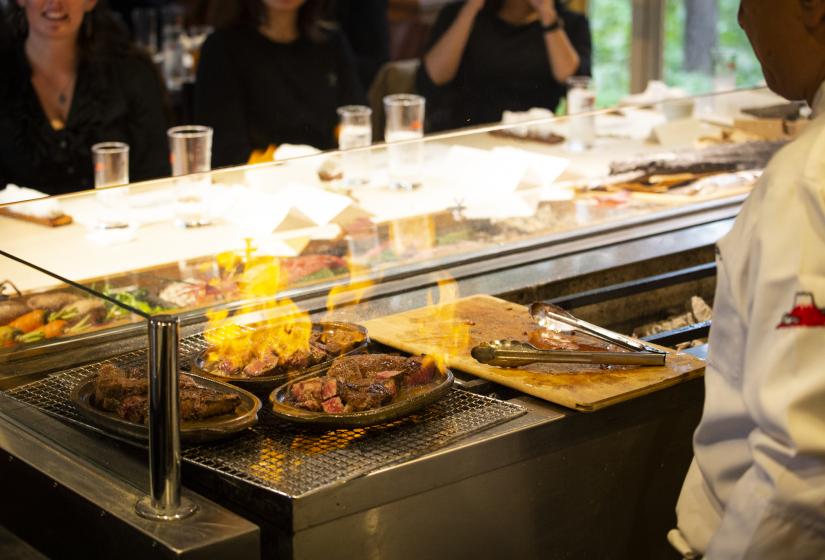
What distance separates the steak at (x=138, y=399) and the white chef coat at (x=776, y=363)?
84 centimetres

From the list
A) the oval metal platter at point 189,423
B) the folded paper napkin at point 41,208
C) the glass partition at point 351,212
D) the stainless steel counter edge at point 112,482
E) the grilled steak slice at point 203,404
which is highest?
the folded paper napkin at point 41,208

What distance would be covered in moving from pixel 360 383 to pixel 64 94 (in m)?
3.19

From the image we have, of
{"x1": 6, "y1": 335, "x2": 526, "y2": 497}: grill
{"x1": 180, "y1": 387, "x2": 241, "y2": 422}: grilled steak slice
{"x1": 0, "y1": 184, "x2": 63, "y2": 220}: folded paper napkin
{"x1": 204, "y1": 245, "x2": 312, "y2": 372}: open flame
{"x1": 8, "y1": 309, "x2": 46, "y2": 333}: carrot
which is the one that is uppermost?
{"x1": 0, "y1": 184, "x2": 63, "y2": 220}: folded paper napkin

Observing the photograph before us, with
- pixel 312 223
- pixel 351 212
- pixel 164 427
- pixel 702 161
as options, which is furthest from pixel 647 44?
pixel 164 427

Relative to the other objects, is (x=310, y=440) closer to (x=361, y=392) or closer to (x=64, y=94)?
(x=361, y=392)

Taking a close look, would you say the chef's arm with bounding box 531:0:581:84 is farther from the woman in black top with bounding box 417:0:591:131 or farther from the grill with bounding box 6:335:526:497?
the grill with bounding box 6:335:526:497

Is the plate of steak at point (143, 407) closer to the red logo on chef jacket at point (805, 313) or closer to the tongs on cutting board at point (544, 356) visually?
the tongs on cutting board at point (544, 356)

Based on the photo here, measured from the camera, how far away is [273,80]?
5.59 meters

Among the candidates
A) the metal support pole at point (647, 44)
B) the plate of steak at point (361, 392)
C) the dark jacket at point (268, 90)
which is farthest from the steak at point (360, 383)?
the metal support pole at point (647, 44)

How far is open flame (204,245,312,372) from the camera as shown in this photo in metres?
2.26

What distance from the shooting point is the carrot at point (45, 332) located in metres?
2.14

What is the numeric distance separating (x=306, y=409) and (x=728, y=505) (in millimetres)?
732

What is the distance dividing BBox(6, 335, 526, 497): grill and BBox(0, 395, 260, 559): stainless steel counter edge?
0.13ft

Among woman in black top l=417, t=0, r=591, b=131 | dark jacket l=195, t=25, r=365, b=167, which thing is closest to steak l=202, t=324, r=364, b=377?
dark jacket l=195, t=25, r=365, b=167
